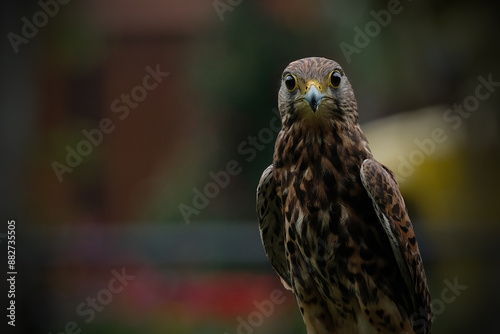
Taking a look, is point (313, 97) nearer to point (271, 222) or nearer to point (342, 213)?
point (342, 213)

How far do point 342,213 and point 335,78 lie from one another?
12.5 inches

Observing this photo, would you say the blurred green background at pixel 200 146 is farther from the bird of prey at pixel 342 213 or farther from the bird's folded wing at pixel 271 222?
the bird of prey at pixel 342 213

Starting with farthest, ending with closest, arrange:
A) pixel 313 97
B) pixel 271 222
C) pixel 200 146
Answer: pixel 200 146 → pixel 271 222 → pixel 313 97

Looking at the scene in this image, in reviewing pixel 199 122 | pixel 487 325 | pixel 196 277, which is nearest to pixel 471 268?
pixel 487 325

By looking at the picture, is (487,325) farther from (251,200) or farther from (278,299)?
(251,200)

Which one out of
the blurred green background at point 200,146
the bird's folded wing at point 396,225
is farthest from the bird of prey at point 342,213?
the blurred green background at point 200,146

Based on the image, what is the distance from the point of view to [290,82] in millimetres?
1701

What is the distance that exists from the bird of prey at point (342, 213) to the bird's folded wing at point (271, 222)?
0.21ft

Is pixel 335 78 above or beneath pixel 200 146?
beneath

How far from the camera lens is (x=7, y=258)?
363 cm

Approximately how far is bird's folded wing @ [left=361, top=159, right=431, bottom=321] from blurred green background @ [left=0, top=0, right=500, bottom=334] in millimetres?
1378

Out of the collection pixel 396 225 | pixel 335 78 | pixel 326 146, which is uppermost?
pixel 335 78

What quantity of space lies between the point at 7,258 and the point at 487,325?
240cm

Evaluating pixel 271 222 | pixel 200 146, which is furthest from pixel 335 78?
pixel 200 146
